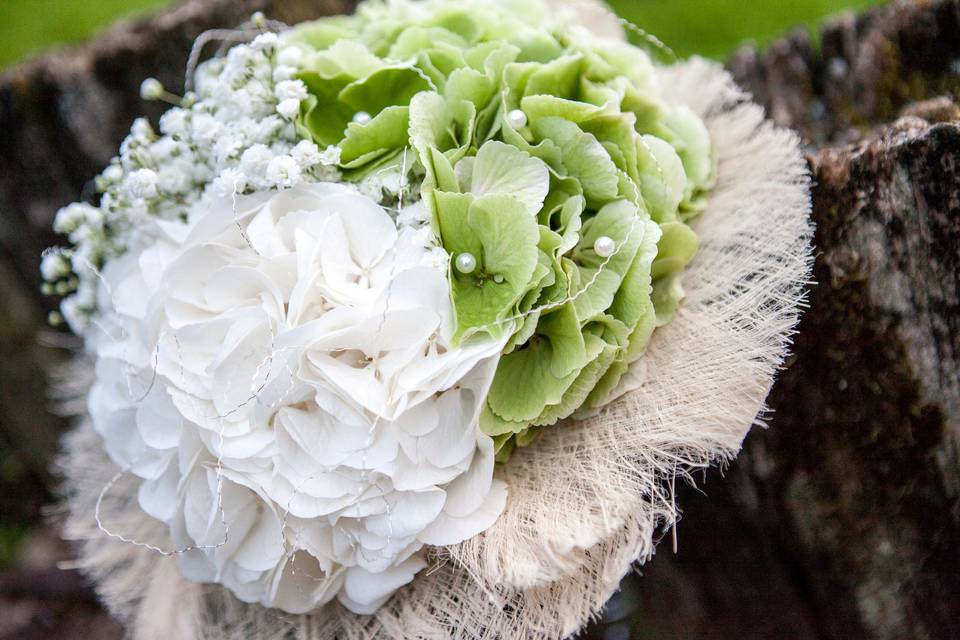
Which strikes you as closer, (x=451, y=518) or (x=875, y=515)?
(x=451, y=518)

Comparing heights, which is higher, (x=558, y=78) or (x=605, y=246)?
(x=558, y=78)

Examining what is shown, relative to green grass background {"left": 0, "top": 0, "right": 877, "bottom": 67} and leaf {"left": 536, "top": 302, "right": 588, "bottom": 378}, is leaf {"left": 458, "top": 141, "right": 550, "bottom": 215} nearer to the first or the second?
leaf {"left": 536, "top": 302, "right": 588, "bottom": 378}

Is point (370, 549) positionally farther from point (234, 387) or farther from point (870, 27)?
point (870, 27)

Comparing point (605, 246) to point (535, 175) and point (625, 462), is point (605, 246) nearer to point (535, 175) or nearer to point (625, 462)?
point (535, 175)

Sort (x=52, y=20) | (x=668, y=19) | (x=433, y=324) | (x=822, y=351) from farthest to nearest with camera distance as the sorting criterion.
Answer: (x=52, y=20)
(x=668, y=19)
(x=822, y=351)
(x=433, y=324)

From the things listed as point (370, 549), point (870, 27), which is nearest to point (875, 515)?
point (370, 549)

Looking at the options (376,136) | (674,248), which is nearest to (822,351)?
(674,248)

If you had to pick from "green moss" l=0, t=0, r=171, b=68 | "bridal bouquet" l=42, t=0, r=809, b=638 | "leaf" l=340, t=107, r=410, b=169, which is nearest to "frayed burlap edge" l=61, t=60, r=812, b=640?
"bridal bouquet" l=42, t=0, r=809, b=638
